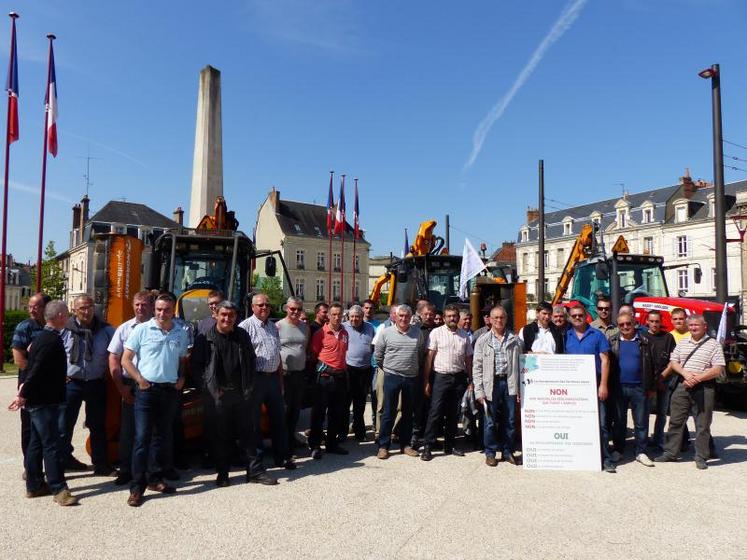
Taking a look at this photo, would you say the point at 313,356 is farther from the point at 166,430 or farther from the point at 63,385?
the point at 63,385

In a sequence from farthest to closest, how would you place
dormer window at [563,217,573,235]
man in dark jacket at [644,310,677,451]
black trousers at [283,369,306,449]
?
1. dormer window at [563,217,573,235]
2. man in dark jacket at [644,310,677,451]
3. black trousers at [283,369,306,449]

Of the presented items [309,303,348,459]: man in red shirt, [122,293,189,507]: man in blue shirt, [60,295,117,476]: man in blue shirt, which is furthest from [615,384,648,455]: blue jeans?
[60,295,117,476]: man in blue shirt

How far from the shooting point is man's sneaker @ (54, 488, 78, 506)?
4750 millimetres

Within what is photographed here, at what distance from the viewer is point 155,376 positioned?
507cm

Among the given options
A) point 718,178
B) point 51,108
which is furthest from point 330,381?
point 51,108

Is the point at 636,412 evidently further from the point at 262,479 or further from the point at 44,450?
the point at 44,450

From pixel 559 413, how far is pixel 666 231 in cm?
4415

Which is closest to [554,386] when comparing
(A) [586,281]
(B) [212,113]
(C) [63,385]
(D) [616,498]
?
(D) [616,498]

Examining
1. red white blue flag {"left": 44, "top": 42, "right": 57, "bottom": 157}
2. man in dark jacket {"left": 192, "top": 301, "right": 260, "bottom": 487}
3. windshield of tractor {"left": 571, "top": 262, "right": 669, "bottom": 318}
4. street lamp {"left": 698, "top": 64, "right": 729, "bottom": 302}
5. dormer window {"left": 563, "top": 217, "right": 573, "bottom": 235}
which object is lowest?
man in dark jacket {"left": 192, "top": 301, "right": 260, "bottom": 487}

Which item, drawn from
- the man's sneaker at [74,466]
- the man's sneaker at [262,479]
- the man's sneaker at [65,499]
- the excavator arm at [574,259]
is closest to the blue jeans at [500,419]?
the man's sneaker at [262,479]

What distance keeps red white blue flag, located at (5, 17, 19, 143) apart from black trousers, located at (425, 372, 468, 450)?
14.5 metres

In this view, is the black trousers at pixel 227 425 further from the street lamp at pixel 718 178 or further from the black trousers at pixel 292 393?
the street lamp at pixel 718 178

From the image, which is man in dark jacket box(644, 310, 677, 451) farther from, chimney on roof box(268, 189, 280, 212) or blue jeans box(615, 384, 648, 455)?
chimney on roof box(268, 189, 280, 212)

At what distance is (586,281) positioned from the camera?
11883mm
